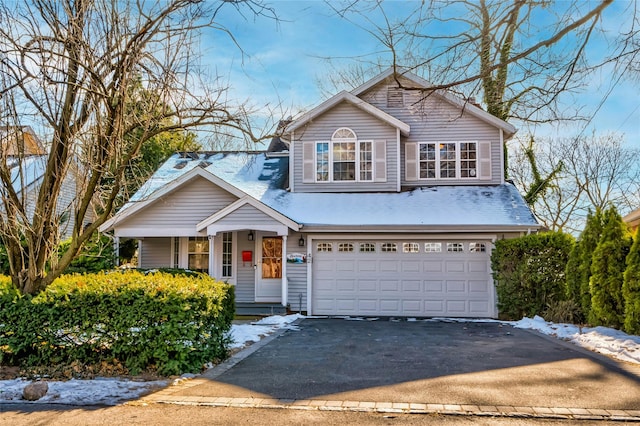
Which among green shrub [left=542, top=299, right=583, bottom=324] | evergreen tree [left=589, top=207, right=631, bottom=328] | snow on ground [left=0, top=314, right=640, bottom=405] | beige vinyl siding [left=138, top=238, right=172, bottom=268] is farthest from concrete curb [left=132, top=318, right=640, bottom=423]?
beige vinyl siding [left=138, top=238, right=172, bottom=268]

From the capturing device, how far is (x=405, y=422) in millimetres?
4793

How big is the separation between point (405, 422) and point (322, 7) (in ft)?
15.9

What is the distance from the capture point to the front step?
1418 cm

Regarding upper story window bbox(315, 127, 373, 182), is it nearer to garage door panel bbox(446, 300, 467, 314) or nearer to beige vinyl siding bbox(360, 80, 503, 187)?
beige vinyl siding bbox(360, 80, 503, 187)

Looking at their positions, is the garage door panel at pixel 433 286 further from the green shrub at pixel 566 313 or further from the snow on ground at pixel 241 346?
the green shrub at pixel 566 313

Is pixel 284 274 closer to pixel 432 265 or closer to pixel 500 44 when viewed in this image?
pixel 432 265

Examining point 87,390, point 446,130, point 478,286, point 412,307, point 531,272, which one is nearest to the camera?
point 87,390

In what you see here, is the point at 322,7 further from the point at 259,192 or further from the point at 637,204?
the point at 637,204

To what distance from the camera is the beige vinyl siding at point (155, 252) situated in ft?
51.9

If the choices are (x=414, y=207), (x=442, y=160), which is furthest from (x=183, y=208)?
(x=442, y=160)

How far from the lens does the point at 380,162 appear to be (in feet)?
53.0

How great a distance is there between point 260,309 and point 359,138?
6.06 meters

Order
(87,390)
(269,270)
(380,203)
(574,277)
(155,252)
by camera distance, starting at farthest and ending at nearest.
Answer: (155,252) < (380,203) < (269,270) < (574,277) < (87,390)

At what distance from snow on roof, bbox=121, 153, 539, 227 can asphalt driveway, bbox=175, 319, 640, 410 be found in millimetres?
4268
